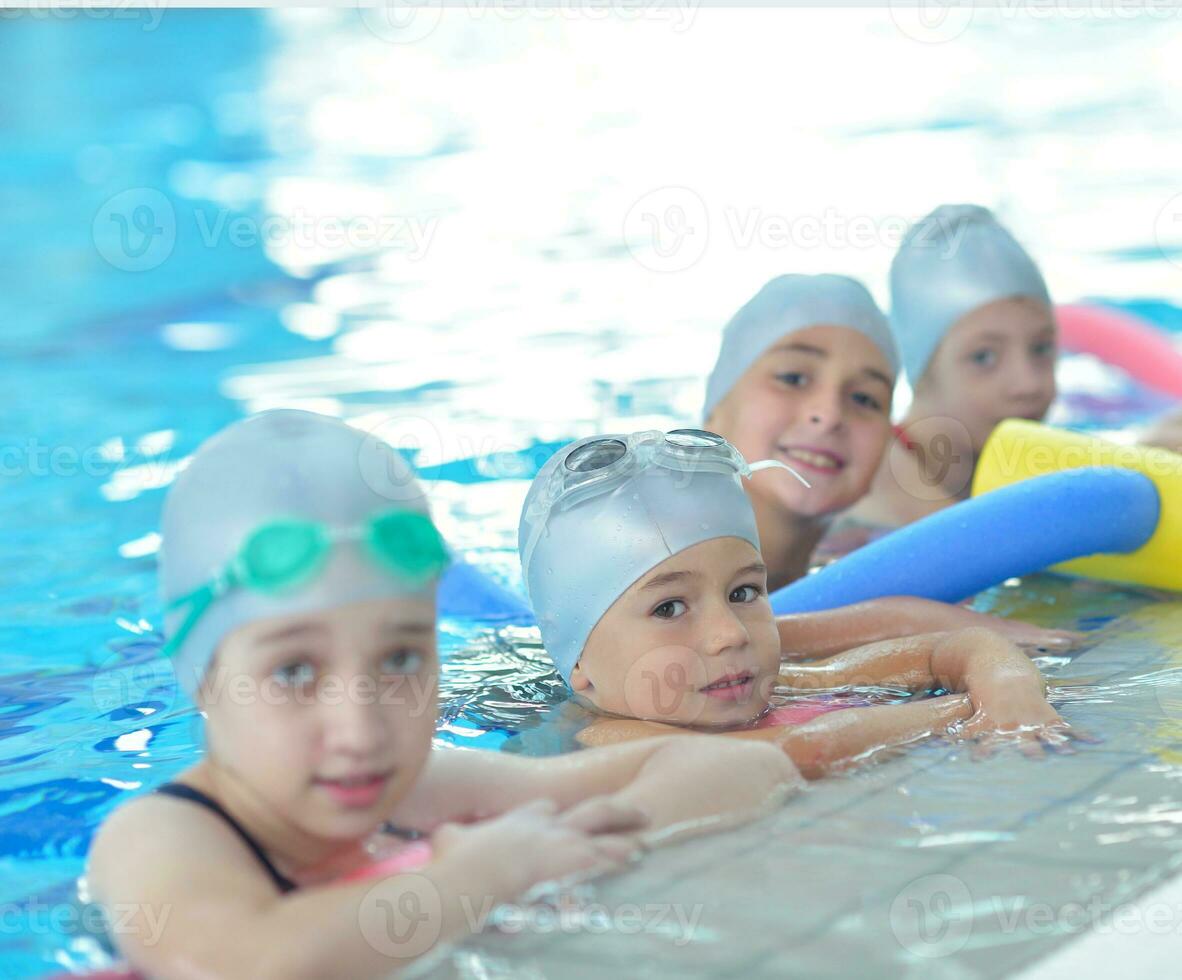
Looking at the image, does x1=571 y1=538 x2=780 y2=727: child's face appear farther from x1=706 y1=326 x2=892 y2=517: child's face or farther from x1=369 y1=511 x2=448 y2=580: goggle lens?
x1=706 y1=326 x2=892 y2=517: child's face

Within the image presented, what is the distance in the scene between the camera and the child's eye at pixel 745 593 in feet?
10.9

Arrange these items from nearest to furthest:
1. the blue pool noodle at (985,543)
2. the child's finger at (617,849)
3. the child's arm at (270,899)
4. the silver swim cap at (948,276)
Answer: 1. the child's arm at (270,899)
2. the child's finger at (617,849)
3. the blue pool noodle at (985,543)
4. the silver swim cap at (948,276)

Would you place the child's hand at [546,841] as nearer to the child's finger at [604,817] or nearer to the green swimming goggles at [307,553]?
the child's finger at [604,817]

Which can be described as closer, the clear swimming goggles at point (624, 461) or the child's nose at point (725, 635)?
the child's nose at point (725, 635)

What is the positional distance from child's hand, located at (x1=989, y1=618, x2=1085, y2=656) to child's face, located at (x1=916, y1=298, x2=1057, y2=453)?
56.8 inches

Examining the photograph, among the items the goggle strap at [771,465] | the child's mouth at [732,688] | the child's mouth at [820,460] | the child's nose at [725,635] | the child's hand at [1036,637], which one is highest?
the goggle strap at [771,465]

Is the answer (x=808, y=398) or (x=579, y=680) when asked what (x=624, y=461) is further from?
(x=808, y=398)

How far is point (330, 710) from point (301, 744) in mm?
67

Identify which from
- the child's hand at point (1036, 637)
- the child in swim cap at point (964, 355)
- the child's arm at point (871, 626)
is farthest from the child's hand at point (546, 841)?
the child in swim cap at point (964, 355)

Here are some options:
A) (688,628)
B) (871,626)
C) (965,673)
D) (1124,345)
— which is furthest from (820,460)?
(1124,345)

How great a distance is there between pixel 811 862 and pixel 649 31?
19.1 m

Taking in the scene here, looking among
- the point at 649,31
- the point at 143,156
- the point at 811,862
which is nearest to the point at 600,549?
the point at 811,862

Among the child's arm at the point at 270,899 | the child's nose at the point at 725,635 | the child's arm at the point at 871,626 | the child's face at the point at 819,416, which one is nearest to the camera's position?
the child's arm at the point at 270,899

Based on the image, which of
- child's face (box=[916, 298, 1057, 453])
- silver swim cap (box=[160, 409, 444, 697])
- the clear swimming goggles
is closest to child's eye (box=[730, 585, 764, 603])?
the clear swimming goggles
